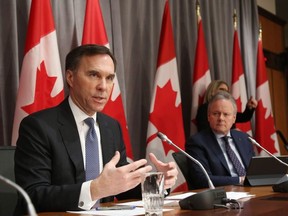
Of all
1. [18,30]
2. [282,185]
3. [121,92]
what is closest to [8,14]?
[18,30]

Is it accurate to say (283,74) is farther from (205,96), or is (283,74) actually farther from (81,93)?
(81,93)

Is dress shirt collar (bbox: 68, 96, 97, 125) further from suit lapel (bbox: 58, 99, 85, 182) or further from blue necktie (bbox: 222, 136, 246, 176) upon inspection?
blue necktie (bbox: 222, 136, 246, 176)

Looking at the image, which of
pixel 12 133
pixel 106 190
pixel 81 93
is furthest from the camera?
Answer: pixel 12 133

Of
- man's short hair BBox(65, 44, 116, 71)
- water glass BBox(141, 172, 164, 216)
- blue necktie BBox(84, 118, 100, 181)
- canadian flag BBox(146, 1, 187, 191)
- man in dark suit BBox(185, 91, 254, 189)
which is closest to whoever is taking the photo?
water glass BBox(141, 172, 164, 216)

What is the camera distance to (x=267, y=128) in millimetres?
5973

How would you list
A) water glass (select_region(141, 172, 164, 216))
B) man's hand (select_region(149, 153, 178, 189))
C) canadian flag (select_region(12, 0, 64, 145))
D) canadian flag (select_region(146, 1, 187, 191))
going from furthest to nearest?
canadian flag (select_region(146, 1, 187, 191)), canadian flag (select_region(12, 0, 64, 145)), man's hand (select_region(149, 153, 178, 189)), water glass (select_region(141, 172, 164, 216))

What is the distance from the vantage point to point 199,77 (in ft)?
16.2

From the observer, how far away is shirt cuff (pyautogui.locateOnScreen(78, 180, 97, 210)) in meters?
1.79

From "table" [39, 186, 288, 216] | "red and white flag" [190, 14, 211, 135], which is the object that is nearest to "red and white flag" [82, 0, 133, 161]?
"red and white flag" [190, 14, 211, 135]

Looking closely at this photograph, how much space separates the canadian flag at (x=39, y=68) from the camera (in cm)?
309

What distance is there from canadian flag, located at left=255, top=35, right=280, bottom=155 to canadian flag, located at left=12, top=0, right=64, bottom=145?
331cm

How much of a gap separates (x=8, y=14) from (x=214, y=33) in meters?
2.93

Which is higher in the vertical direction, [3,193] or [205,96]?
[205,96]

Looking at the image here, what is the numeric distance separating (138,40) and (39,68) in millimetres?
1498
